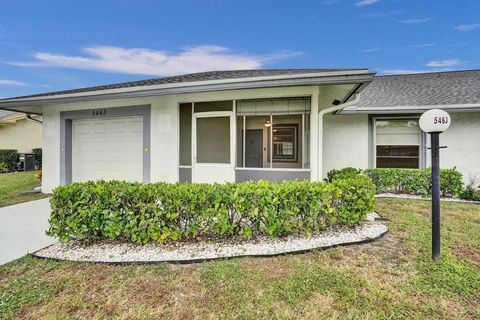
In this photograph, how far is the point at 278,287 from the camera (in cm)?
249

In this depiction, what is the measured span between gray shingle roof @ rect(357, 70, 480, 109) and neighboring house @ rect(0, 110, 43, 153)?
1999cm

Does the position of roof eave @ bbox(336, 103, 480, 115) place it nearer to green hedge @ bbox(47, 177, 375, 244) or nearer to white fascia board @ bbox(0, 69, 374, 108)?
white fascia board @ bbox(0, 69, 374, 108)

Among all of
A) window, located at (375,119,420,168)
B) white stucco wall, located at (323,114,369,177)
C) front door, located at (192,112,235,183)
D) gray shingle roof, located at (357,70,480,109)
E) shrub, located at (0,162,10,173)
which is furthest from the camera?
shrub, located at (0,162,10,173)

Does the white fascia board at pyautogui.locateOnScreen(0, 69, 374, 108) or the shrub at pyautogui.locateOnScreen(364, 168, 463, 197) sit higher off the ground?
the white fascia board at pyautogui.locateOnScreen(0, 69, 374, 108)

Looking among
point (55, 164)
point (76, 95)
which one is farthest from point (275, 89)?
point (55, 164)

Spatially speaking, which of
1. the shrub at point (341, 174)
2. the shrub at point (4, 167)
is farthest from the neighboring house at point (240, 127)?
the shrub at point (4, 167)

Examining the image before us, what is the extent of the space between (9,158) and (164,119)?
578 inches

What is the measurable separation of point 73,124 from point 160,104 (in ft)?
11.1

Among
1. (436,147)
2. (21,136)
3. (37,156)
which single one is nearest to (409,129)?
(436,147)

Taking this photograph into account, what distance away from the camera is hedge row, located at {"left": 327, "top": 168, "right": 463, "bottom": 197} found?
Answer: 6.81 m

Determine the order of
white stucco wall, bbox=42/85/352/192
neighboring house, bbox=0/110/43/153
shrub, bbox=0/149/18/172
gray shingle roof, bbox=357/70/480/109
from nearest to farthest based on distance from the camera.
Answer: white stucco wall, bbox=42/85/352/192
gray shingle roof, bbox=357/70/480/109
shrub, bbox=0/149/18/172
neighboring house, bbox=0/110/43/153

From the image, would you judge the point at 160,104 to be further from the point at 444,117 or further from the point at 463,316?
the point at 463,316

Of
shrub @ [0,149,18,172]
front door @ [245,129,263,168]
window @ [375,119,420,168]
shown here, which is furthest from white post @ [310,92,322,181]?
shrub @ [0,149,18,172]

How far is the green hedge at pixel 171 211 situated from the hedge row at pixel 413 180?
11.7ft
